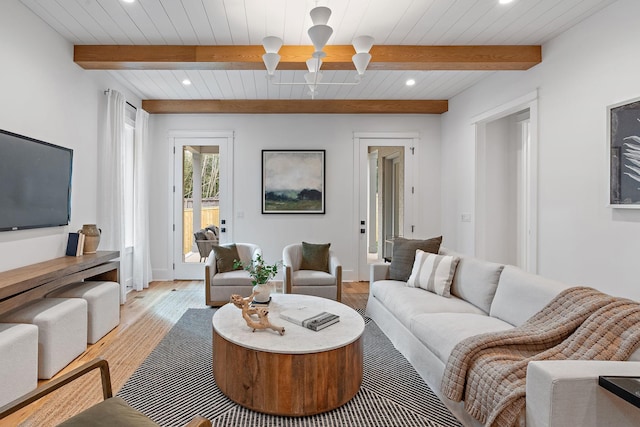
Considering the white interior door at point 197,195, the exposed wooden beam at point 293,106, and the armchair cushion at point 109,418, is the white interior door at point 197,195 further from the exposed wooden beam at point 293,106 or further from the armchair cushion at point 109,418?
the armchair cushion at point 109,418

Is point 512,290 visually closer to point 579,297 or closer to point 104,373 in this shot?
point 579,297

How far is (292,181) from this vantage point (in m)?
5.47

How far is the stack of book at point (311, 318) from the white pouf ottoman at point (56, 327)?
161cm

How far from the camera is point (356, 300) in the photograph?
452 cm

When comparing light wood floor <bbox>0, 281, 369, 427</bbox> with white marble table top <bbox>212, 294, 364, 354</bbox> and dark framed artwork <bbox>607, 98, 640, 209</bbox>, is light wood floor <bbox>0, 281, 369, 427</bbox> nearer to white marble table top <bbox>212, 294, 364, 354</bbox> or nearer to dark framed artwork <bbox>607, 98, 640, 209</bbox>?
white marble table top <bbox>212, 294, 364, 354</bbox>

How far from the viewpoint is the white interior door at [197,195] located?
5.44 metres

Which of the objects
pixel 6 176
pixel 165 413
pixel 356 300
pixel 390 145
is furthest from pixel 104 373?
pixel 390 145

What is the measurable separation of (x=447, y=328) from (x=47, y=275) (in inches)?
114

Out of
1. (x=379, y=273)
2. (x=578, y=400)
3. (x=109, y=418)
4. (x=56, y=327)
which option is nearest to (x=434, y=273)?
(x=379, y=273)

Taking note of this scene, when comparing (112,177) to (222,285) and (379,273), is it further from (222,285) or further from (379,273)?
(379,273)

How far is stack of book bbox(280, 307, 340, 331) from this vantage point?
237 cm

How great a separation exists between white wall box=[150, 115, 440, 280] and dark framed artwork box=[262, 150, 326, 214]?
0.10 m

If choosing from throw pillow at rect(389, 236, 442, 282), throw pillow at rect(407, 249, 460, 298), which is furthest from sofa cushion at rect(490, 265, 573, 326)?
throw pillow at rect(389, 236, 442, 282)

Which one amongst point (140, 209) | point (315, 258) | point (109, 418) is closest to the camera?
point (109, 418)
